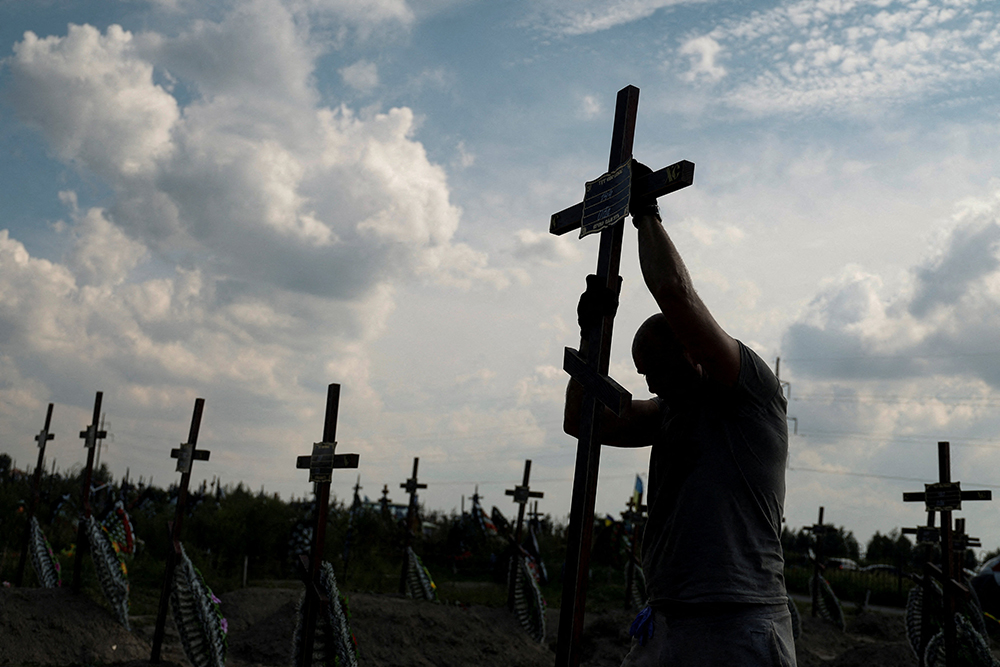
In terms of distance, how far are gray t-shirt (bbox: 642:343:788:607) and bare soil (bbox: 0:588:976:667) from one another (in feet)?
26.6

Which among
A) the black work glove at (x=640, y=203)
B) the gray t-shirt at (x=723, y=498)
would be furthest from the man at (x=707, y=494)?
the black work glove at (x=640, y=203)

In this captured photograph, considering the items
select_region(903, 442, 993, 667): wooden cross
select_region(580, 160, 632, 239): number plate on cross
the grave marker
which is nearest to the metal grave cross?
the grave marker

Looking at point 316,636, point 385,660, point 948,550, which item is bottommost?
point 385,660

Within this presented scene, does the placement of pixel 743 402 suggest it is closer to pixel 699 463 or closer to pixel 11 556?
pixel 699 463

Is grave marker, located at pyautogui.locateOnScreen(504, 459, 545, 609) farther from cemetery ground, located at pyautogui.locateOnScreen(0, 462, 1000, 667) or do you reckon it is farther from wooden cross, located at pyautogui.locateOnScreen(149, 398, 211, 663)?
wooden cross, located at pyautogui.locateOnScreen(149, 398, 211, 663)

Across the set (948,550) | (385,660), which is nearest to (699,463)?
(948,550)

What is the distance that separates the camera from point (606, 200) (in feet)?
10.5

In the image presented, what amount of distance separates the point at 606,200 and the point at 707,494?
50.6 inches

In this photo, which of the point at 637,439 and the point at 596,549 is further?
the point at 596,549

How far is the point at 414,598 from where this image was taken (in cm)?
1473

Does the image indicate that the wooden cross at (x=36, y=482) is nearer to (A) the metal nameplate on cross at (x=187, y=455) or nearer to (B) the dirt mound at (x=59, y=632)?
(B) the dirt mound at (x=59, y=632)

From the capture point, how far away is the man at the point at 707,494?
2443 millimetres

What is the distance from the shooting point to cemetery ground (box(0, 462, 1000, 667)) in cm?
973

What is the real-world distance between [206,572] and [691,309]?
1939 cm
